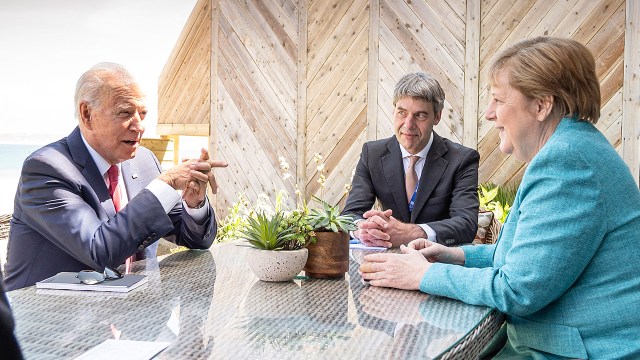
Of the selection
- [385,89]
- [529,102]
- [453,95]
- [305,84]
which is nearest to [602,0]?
[453,95]

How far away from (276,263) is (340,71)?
15.8 feet

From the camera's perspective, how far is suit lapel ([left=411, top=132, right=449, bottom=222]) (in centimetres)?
335

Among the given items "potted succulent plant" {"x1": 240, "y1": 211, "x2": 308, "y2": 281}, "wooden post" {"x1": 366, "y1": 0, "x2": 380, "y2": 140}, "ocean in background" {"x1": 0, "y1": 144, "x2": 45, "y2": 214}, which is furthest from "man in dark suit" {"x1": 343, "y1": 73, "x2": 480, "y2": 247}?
"ocean in background" {"x1": 0, "y1": 144, "x2": 45, "y2": 214}

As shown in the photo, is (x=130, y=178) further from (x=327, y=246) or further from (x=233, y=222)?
(x=233, y=222)

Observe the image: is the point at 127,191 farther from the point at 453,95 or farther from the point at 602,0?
the point at 602,0

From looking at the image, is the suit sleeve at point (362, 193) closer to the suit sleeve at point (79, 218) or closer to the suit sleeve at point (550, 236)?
the suit sleeve at point (79, 218)

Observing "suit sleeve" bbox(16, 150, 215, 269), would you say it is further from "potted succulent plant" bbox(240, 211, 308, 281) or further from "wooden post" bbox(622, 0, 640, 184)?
"wooden post" bbox(622, 0, 640, 184)

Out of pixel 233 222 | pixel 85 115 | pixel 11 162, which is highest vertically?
pixel 85 115

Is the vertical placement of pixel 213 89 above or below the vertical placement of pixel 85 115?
above

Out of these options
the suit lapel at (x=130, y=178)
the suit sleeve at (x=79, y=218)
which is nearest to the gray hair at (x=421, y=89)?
the suit lapel at (x=130, y=178)

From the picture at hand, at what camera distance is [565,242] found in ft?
5.01

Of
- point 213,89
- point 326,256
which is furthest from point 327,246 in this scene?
point 213,89

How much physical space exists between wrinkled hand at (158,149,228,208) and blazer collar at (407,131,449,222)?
1299mm

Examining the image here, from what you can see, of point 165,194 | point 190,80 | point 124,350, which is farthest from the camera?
point 190,80
